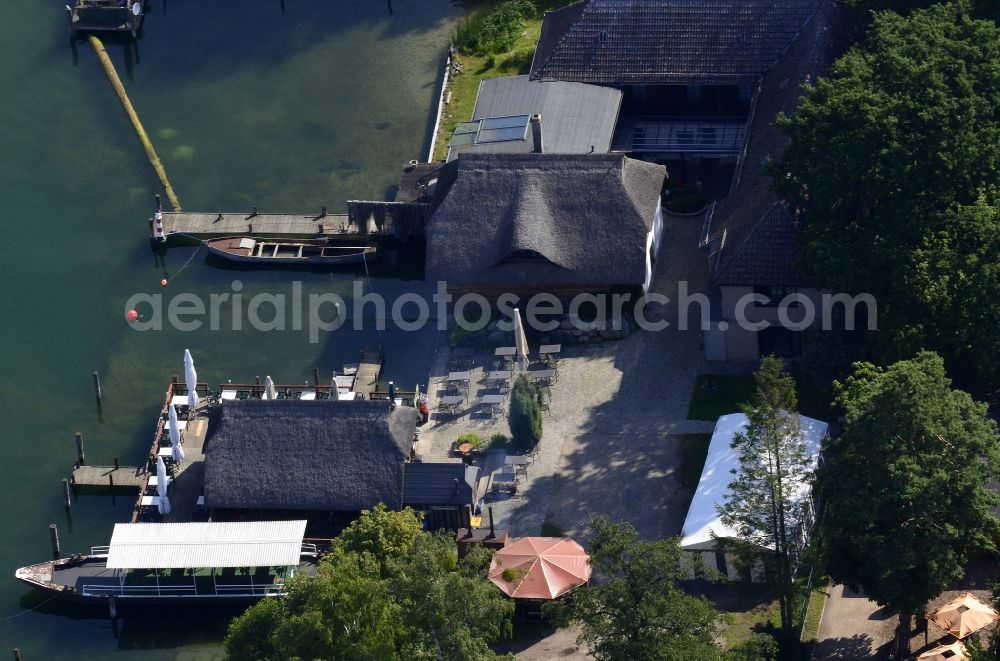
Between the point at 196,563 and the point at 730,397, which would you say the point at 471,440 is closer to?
the point at 730,397

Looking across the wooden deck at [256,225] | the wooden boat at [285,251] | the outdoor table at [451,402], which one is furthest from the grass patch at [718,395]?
the wooden deck at [256,225]

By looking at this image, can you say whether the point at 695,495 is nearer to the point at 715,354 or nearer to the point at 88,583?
the point at 715,354

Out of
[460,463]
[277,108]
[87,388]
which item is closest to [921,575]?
[460,463]

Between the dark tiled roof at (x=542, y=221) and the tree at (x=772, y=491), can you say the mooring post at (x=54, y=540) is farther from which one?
the tree at (x=772, y=491)

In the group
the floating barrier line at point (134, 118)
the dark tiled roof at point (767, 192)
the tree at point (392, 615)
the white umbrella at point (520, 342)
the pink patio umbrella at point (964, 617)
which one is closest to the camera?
the tree at point (392, 615)

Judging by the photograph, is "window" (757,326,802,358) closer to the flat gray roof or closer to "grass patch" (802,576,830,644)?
the flat gray roof

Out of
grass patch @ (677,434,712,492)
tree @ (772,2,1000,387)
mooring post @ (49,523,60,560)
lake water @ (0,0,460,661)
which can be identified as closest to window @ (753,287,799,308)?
tree @ (772,2,1000,387)

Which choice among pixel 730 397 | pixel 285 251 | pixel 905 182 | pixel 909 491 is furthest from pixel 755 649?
pixel 285 251
